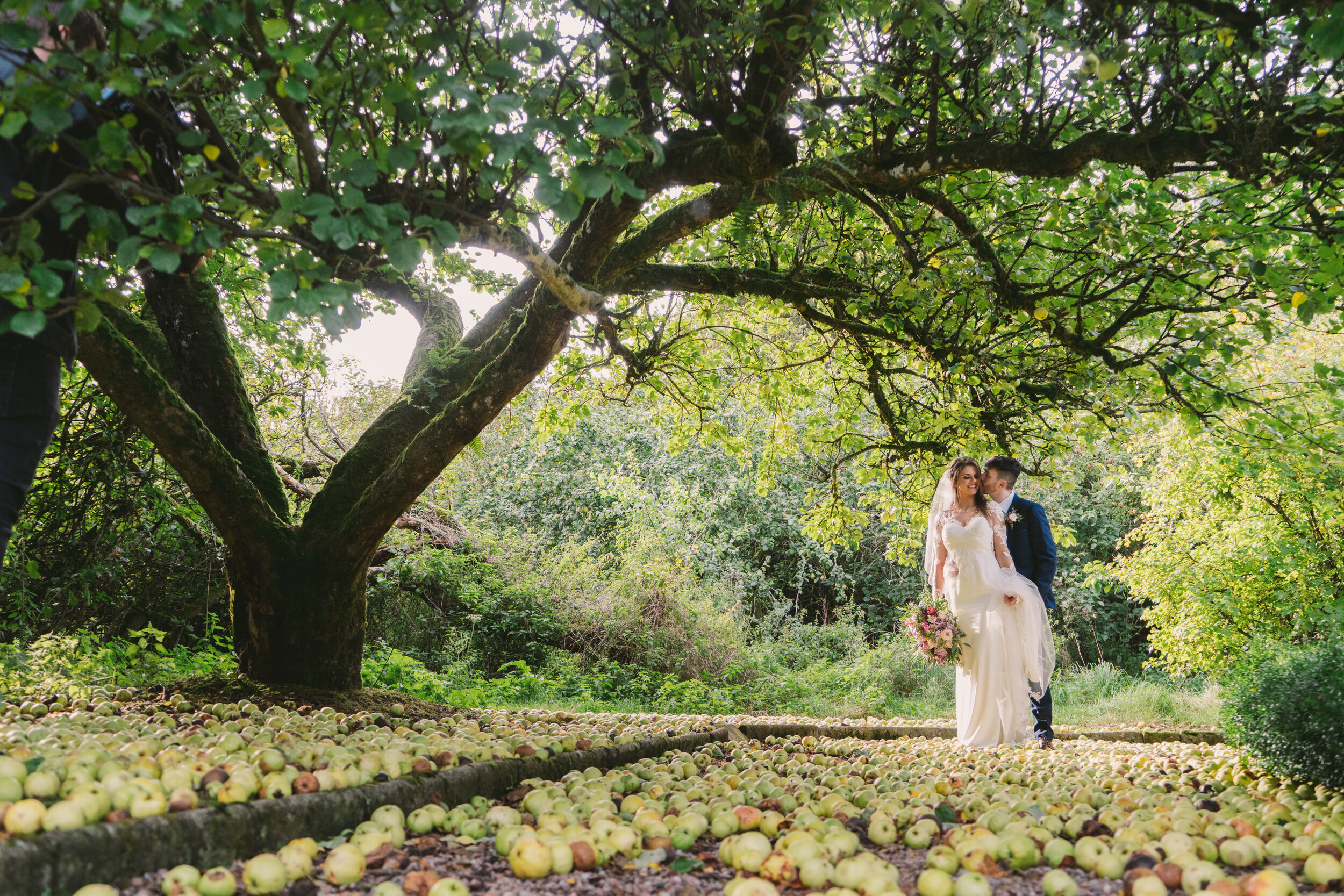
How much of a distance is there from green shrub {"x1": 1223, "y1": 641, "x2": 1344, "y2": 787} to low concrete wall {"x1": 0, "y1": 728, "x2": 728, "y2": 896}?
2929 mm

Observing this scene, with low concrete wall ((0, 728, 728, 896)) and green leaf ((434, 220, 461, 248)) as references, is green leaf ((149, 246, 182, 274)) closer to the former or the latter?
green leaf ((434, 220, 461, 248))

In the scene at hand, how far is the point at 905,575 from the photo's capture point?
45.7 feet

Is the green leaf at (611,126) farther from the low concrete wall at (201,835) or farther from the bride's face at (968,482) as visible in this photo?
the bride's face at (968,482)

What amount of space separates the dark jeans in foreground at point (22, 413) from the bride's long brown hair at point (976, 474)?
4.90m

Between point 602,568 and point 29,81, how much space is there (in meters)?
10.8

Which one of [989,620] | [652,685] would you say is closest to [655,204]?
[989,620]

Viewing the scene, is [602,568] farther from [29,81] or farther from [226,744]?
[29,81]

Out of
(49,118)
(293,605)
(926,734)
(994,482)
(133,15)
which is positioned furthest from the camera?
(926,734)

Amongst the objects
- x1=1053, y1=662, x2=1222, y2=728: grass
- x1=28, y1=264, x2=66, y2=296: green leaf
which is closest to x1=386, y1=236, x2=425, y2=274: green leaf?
x1=28, y1=264, x2=66, y2=296: green leaf

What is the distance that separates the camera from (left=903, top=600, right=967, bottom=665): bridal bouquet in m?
5.32

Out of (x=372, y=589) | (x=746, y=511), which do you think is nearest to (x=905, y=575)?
(x=746, y=511)

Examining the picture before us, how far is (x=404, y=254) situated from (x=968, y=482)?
4.49 m

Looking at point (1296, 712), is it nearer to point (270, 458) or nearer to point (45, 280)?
point (45, 280)

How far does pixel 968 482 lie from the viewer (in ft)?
17.4
